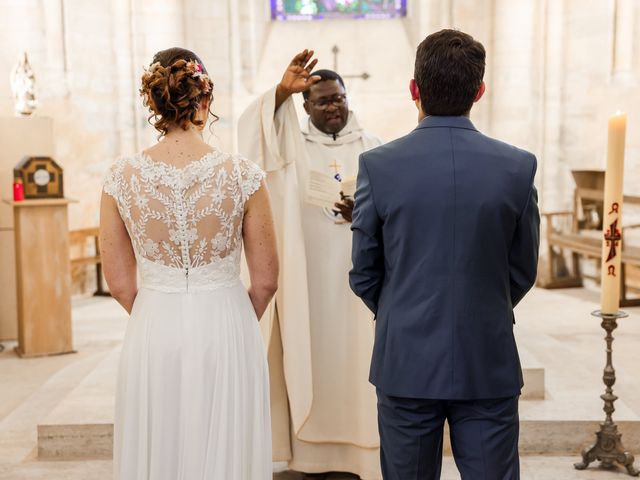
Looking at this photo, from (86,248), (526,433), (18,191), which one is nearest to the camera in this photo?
(526,433)

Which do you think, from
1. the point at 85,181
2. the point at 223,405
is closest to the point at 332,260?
the point at 223,405

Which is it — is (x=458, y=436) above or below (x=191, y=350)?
below

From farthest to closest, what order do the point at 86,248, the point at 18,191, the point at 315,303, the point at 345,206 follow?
the point at 86,248
the point at 18,191
the point at 315,303
the point at 345,206

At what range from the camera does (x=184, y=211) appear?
2336 millimetres

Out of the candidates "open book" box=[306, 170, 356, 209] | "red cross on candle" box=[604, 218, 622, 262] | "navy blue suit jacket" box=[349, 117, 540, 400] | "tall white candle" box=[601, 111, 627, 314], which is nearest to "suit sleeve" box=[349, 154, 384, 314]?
"navy blue suit jacket" box=[349, 117, 540, 400]

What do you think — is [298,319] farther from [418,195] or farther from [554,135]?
[554,135]

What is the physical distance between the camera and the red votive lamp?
250 inches

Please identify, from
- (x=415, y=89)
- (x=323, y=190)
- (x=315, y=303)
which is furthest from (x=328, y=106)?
(x=415, y=89)

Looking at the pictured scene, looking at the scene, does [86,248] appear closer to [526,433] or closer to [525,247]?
[526,433]

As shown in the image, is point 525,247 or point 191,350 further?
point 191,350

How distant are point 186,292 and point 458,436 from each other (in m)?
0.88

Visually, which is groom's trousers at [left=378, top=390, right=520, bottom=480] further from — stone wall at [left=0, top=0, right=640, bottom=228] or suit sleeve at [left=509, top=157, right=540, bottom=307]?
stone wall at [left=0, top=0, right=640, bottom=228]

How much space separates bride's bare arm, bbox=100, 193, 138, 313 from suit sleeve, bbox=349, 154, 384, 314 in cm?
70

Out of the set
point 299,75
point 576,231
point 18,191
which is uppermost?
point 299,75
